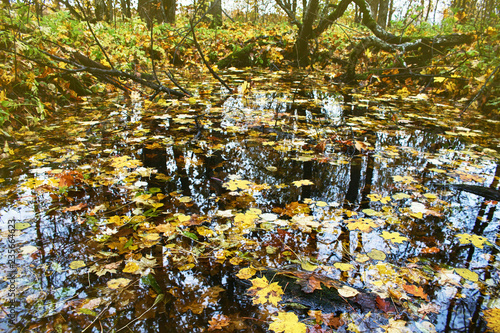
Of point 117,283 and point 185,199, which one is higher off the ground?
point 185,199

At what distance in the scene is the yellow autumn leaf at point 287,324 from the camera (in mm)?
1094

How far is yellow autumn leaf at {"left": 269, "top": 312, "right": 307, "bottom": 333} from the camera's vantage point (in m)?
1.09

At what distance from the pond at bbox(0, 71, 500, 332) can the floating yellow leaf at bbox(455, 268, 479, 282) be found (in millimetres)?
12

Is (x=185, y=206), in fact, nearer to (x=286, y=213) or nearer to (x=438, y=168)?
(x=286, y=213)

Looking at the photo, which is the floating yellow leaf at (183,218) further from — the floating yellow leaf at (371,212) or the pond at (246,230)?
the floating yellow leaf at (371,212)

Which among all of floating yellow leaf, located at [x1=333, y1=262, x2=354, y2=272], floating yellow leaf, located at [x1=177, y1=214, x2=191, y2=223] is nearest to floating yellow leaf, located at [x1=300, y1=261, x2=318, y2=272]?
floating yellow leaf, located at [x1=333, y1=262, x2=354, y2=272]

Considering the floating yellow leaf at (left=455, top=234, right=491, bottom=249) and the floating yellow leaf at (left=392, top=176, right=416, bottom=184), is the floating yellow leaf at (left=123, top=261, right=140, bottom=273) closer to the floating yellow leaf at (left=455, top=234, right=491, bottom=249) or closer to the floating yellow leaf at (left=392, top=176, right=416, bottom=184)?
the floating yellow leaf at (left=455, top=234, right=491, bottom=249)

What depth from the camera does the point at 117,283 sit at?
1.29 meters

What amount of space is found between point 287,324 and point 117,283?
783 mm

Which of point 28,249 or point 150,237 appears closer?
point 28,249

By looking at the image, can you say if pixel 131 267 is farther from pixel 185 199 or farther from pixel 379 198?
pixel 379 198

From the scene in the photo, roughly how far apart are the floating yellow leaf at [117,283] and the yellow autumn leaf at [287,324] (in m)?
0.69

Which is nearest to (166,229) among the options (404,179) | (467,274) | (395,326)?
(395,326)

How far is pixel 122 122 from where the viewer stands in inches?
141
